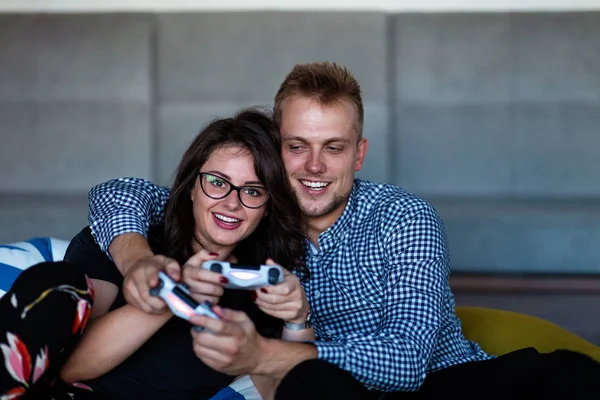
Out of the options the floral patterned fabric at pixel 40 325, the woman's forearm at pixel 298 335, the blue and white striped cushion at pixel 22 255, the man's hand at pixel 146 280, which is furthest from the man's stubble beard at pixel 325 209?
the blue and white striped cushion at pixel 22 255

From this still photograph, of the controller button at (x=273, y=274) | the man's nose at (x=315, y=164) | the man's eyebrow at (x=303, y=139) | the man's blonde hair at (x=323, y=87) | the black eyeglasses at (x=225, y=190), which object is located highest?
Answer: the man's blonde hair at (x=323, y=87)

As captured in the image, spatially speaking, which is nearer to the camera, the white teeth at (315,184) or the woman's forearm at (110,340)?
the woman's forearm at (110,340)

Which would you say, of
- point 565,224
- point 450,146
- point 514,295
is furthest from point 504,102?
point 514,295

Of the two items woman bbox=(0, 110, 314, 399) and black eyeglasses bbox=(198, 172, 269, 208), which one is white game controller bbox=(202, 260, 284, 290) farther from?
black eyeglasses bbox=(198, 172, 269, 208)

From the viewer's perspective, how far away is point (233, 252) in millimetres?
1801

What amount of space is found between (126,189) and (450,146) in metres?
1.74

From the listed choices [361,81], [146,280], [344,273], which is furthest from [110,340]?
[361,81]

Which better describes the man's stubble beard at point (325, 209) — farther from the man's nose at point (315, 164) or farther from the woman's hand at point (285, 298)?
the woman's hand at point (285, 298)

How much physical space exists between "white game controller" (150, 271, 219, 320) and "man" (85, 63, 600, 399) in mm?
24

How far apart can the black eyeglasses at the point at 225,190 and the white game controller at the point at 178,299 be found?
0.35 metres

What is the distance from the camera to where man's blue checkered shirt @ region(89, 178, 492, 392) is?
4.60ft

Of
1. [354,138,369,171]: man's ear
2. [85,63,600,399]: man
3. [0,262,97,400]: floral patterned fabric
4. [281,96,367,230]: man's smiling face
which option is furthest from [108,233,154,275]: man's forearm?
[354,138,369,171]: man's ear

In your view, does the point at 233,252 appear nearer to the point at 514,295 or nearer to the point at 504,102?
the point at 514,295

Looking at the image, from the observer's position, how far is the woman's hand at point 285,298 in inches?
53.3
